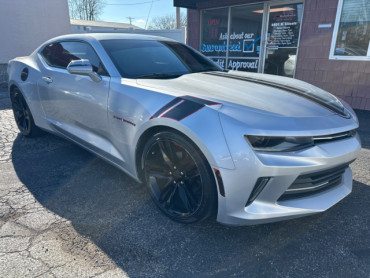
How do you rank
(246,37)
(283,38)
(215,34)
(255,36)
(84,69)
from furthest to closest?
1. (215,34)
2. (246,37)
3. (255,36)
4. (283,38)
5. (84,69)

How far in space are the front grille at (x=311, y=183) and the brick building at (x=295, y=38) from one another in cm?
494

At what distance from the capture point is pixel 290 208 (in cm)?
183

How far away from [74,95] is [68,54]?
0.72m

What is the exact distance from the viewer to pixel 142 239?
207 centimetres

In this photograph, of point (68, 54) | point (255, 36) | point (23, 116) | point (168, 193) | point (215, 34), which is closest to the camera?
point (168, 193)

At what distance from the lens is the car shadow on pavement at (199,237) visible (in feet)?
5.94

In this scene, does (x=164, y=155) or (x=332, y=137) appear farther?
(x=164, y=155)

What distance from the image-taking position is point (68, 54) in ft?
10.7

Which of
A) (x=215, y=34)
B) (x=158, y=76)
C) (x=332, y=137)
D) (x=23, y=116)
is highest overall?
(x=215, y=34)

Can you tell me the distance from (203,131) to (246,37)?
6.78 metres

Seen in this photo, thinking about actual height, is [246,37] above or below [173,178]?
above

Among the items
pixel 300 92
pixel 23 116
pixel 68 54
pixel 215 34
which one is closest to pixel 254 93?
pixel 300 92

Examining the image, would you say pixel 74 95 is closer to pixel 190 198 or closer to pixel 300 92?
pixel 190 198

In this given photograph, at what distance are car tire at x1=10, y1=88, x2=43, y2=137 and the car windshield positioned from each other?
192 cm
